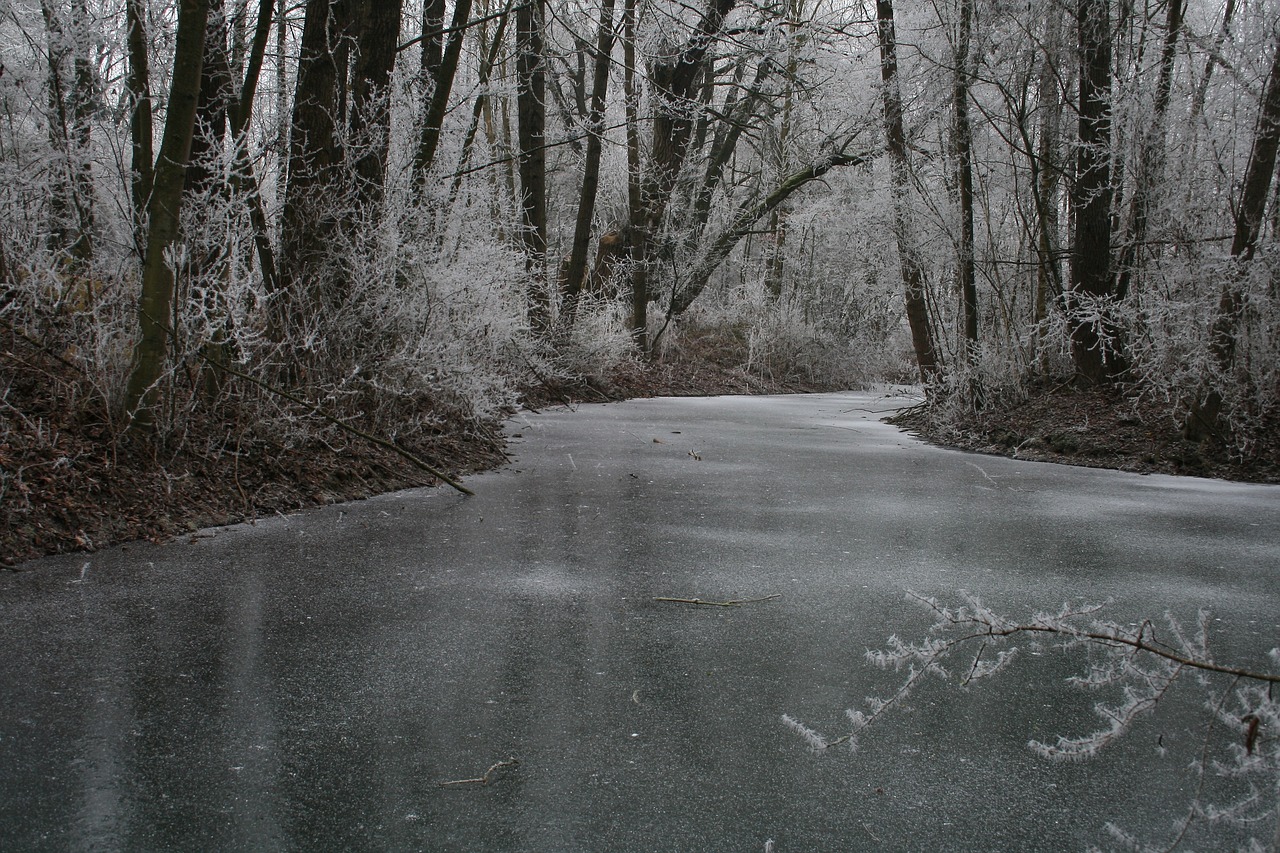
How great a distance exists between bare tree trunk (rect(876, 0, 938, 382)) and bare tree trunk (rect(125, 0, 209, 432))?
7.85 m

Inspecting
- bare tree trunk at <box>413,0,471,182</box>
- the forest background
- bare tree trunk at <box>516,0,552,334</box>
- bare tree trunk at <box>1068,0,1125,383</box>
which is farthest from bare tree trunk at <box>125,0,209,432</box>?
bare tree trunk at <box>516,0,552,334</box>

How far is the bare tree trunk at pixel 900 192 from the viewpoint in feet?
36.5

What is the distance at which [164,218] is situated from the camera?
496 cm

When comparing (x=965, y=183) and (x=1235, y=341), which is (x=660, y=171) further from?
(x=1235, y=341)

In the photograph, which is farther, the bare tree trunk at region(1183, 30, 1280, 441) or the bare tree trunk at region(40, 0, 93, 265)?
the bare tree trunk at region(1183, 30, 1280, 441)

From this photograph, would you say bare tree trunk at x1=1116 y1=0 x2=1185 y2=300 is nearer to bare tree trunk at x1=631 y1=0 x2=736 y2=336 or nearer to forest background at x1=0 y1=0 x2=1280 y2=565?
forest background at x1=0 y1=0 x2=1280 y2=565

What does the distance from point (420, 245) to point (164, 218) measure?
2.48 m

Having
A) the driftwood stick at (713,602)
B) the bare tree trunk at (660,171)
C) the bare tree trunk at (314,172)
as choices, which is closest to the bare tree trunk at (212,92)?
the bare tree trunk at (314,172)

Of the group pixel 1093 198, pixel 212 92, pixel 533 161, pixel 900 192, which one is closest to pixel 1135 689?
pixel 212 92

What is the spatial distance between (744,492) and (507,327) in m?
3.41

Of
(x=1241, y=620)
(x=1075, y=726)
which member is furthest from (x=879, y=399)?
(x=1075, y=726)

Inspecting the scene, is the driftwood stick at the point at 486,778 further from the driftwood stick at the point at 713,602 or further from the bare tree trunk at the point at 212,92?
the bare tree trunk at the point at 212,92

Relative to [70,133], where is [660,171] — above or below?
above

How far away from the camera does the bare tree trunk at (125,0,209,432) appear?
4.94 meters
